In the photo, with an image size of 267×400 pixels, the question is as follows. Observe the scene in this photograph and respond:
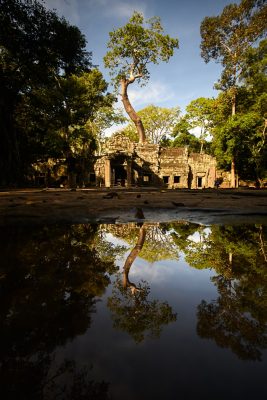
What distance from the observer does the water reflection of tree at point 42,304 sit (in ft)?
2.37

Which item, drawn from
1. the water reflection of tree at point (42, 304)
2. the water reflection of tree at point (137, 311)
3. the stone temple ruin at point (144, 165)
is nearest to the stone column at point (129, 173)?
the stone temple ruin at point (144, 165)

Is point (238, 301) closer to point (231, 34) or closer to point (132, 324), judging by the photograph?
point (132, 324)

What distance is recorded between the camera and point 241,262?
1.86 metres

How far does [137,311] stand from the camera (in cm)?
114

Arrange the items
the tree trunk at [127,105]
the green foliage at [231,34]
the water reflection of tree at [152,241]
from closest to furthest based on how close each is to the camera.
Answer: the water reflection of tree at [152,241]
the green foliage at [231,34]
the tree trunk at [127,105]

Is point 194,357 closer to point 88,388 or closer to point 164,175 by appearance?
point 88,388

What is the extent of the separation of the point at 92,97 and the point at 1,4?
17.5 m

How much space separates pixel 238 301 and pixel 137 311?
1.73 feet

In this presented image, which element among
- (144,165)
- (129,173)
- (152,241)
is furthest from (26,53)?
(144,165)

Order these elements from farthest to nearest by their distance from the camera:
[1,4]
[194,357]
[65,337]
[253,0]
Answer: [253,0] → [1,4] → [65,337] → [194,357]

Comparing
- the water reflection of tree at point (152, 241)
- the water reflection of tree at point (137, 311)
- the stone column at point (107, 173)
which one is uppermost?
the stone column at point (107, 173)

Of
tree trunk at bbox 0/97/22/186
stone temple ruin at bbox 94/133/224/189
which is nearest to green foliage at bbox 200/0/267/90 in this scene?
stone temple ruin at bbox 94/133/224/189

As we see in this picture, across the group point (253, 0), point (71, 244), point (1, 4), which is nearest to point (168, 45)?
point (253, 0)

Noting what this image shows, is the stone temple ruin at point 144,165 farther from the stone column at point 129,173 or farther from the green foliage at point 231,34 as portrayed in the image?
the green foliage at point 231,34
